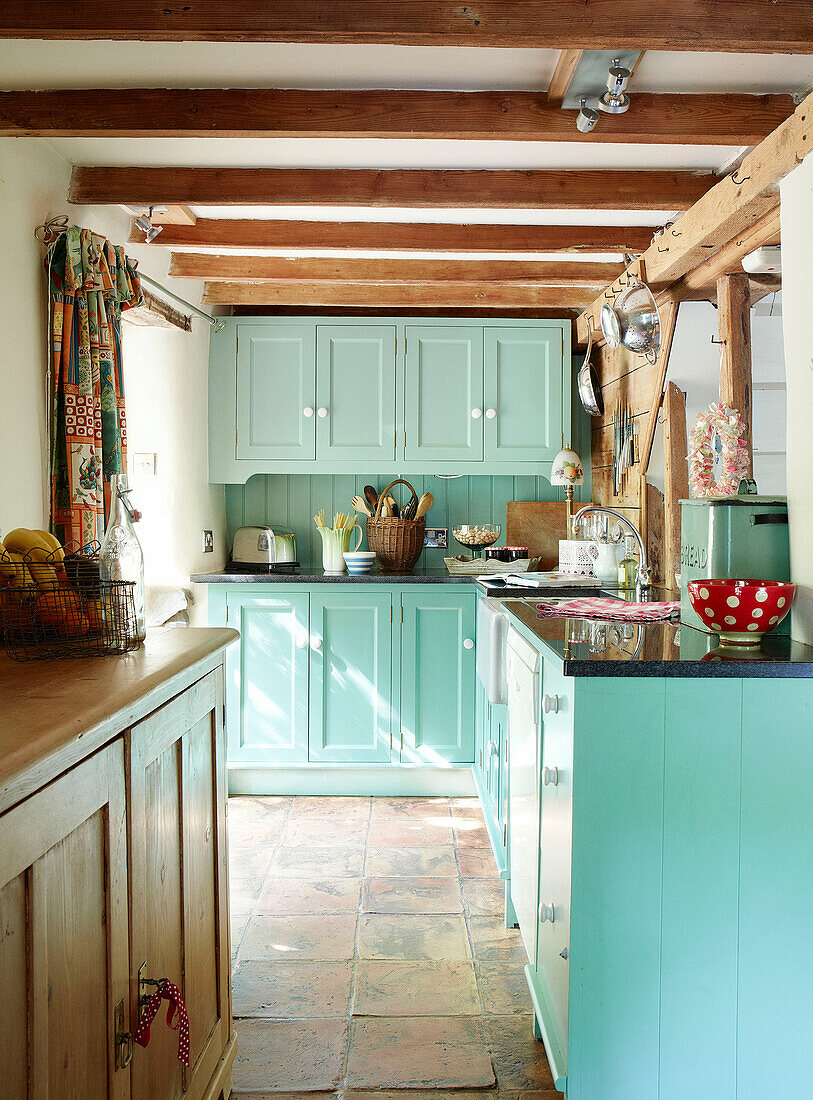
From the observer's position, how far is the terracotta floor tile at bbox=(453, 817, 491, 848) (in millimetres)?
3312

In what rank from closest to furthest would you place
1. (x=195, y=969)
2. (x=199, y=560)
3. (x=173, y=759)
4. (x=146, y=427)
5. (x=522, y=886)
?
(x=173, y=759), (x=195, y=969), (x=522, y=886), (x=146, y=427), (x=199, y=560)

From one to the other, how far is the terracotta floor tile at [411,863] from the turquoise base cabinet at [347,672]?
63 centimetres

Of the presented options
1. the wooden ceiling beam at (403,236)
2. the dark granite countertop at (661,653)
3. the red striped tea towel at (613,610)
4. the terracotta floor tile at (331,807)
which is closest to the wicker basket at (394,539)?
the terracotta floor tile at (331,807)

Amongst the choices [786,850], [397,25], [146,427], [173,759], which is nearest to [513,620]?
[786,850]

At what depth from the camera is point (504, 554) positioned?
4152 millimetres

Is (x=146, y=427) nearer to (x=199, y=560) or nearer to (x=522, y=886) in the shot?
(x=199, y=560)

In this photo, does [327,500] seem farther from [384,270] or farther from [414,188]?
[414,188]

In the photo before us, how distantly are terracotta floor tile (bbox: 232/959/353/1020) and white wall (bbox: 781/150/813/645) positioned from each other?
146 centimetres

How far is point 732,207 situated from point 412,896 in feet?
7.46

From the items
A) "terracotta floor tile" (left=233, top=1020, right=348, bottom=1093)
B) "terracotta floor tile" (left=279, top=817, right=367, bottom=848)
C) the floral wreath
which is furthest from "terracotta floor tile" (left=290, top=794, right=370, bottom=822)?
the floral wreath

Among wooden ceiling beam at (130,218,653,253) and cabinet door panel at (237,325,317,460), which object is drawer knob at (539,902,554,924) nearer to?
wooden ceiling beam at (130,218,653,253)

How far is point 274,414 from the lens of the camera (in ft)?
13.5

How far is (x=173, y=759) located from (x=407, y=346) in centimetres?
299

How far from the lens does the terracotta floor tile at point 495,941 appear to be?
8.04 ft
